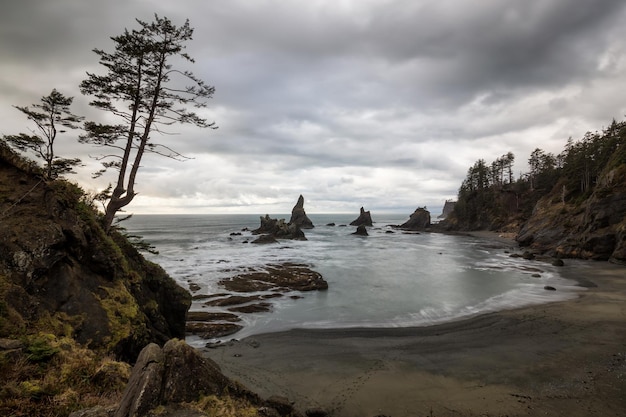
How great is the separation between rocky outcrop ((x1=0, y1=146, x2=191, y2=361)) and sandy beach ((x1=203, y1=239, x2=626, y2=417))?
18.0ft

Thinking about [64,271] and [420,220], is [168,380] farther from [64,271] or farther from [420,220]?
[420,220]

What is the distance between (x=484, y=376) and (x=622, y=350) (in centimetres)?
759

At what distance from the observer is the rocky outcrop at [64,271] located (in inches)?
276

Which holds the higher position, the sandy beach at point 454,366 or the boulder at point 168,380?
the boulder at point 168,380

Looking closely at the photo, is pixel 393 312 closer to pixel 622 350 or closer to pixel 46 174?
pixel 622 350

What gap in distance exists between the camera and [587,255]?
39.7m

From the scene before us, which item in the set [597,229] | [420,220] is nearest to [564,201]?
[597,229]

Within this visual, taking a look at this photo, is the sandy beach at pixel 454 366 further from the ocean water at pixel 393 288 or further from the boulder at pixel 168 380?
the boulder at pixel 168 380

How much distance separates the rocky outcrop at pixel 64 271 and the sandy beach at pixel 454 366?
18.0 feet

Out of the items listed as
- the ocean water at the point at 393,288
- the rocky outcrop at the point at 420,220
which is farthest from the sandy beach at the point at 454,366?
the rocky outcrop at the point at 420,220

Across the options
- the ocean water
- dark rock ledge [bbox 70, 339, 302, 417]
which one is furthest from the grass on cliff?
the ocean water

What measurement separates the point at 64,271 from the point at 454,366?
48.0 feet

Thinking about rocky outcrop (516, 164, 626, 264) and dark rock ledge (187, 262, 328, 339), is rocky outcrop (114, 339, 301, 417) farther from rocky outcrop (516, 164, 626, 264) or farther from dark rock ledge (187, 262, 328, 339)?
rocky outcrop (516, 164, 626, 264)

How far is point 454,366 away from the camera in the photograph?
12.2 meters
